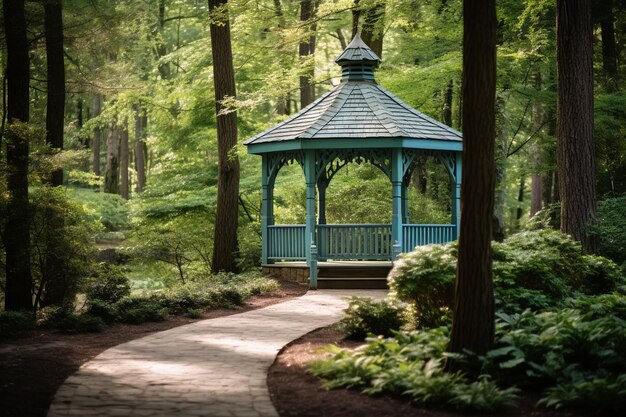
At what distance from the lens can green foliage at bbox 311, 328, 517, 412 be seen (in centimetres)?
651

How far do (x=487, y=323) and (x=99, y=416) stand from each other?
139 inches

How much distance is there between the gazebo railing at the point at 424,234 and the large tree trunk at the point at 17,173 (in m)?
8.15

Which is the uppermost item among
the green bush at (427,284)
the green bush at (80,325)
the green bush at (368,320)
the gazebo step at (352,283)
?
the green bush at (427,284)

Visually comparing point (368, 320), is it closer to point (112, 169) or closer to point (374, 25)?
point (374, 25)

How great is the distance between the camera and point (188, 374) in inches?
304

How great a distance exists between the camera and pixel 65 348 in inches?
368

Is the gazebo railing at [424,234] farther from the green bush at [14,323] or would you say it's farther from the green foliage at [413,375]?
the green foliage at [413,375]

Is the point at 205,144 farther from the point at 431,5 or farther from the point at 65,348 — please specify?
the point at 65,348

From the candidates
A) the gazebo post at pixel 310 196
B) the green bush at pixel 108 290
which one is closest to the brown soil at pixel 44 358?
the green bush at pixel 108 290

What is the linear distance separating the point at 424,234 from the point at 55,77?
8578 mm

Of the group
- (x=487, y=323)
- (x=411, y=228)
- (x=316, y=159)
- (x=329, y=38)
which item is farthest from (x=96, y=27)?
(x=329, y=38)

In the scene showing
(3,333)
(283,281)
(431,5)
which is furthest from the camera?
(431,5)

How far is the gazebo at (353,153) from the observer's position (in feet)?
56.4

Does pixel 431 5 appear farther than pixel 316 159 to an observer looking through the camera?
Yes
